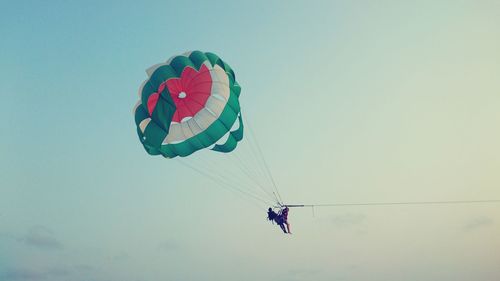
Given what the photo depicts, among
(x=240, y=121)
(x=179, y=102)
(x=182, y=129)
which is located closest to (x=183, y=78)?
(x=179, y=102)

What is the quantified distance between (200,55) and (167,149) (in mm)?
4863

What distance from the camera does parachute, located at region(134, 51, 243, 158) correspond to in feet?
59.5

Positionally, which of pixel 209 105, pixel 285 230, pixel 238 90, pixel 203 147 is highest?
pixel 238 90

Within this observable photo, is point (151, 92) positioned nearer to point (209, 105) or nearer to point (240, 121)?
point (209, 105)

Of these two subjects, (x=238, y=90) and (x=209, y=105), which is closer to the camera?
(x=209, y=105)

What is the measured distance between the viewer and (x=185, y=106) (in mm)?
18734

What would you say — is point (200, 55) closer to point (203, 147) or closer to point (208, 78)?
point (208, 78)

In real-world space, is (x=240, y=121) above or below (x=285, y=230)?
above

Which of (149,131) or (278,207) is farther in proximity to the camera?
(278,207)

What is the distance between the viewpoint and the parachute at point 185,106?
18125mm

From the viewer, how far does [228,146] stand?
20.2 metres

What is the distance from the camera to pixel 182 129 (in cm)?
1892

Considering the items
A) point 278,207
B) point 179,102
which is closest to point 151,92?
point 179,102

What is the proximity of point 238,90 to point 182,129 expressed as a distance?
353 cm
